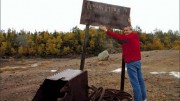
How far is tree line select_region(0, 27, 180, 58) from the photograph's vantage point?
2622 centimetres

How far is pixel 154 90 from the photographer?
9.23m

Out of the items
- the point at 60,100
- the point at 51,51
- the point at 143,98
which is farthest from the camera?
the point at 51,51

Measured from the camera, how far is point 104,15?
24.1 ft

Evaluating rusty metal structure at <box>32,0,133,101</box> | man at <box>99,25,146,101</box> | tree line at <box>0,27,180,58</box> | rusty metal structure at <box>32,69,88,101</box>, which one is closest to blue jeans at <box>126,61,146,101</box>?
man at <box>99,25,146,101</box>

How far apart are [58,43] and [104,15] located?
2008 cm

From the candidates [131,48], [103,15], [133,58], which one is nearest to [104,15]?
[103,15]

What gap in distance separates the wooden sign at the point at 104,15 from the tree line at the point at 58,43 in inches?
734

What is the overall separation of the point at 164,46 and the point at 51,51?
31.6 feet

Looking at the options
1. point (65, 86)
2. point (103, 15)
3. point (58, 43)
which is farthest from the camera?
point (58, 43)

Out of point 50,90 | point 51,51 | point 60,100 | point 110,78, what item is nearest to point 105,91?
point 50,90

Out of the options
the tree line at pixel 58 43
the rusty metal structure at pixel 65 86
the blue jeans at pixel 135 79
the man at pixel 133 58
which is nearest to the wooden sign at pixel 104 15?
the man at pixel 133 58

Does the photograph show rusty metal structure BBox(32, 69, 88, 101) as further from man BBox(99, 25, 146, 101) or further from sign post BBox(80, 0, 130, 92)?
sign post BBox(80, 0, 130, 92)

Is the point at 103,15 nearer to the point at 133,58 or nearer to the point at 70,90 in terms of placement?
the point at 133,58

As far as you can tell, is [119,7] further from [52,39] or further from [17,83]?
[52,39]
